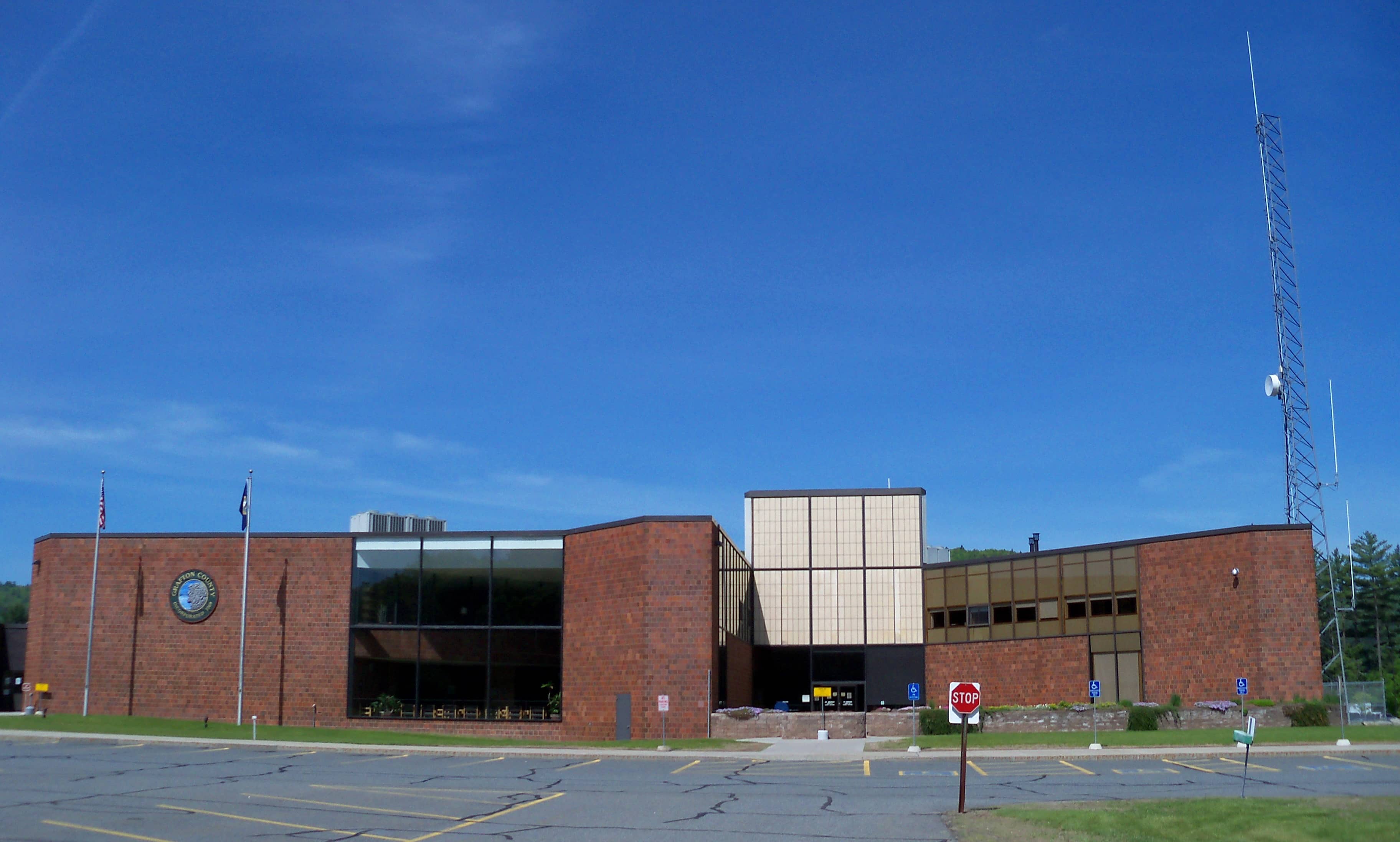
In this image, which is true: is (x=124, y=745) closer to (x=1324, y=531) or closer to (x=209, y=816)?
(x=209, y=816)

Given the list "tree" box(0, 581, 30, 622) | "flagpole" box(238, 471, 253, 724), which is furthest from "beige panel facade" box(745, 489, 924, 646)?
"tree" box(0, 581, 30, 622)

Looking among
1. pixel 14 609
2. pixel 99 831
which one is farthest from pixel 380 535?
pixel 14 609

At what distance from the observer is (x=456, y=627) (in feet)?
160

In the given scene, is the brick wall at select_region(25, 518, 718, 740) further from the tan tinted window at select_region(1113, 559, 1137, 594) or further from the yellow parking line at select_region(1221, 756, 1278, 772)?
the yellow parking line at select_region(1221, 756, 1278, 772)

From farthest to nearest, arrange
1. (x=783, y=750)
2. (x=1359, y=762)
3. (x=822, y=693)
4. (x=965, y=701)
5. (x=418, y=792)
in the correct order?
(x=822, y=693)
(x=783, y=750)
(x=1359, y=762)
(x=418, y=792)
(x=965, y=701)

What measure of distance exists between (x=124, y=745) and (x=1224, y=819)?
3238 cm

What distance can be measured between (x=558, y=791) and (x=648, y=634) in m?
20.2

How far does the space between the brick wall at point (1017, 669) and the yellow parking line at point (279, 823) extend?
35148mm

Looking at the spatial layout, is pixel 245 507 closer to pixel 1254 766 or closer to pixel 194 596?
pixel 194 596

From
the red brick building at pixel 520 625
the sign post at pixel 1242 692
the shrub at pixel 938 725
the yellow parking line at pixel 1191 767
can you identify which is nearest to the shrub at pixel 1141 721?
the sign post at pixel 1242 692

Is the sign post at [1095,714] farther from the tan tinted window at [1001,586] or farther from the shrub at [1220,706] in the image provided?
the tan tinted window at [1001,586]

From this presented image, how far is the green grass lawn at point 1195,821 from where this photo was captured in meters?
16.1

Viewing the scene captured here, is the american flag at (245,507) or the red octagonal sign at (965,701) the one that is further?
the american flag at (245,507)

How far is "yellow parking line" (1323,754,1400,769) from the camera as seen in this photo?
27375 millimetres
